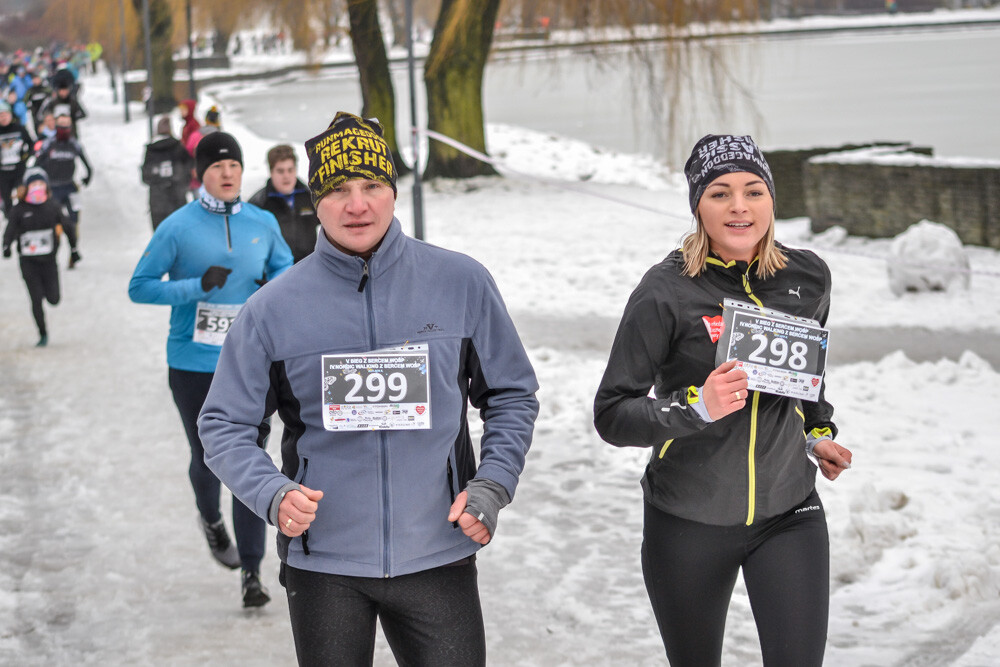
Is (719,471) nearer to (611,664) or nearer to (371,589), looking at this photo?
(371,589)

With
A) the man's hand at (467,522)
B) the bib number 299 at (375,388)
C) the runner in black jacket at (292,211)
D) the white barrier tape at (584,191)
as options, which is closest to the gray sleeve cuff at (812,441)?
the man's hand at (467,522)

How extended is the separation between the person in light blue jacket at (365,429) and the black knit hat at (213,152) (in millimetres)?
2227

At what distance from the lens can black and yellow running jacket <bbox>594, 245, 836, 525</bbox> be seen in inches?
122

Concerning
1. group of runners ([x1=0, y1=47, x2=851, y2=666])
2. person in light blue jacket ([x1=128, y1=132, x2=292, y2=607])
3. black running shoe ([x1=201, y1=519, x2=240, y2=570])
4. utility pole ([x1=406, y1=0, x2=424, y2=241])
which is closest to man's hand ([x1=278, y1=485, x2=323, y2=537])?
group of runners ([x1=0, y1=47, x2=851, y2=666])

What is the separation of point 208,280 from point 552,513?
2.18 m

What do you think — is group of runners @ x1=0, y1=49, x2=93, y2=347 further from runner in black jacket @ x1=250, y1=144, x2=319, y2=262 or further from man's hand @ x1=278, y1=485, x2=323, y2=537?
man's hand @ x1=278, y1=485, x2=323, y2=537

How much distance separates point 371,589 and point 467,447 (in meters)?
0.42

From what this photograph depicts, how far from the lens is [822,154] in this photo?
15.8 m

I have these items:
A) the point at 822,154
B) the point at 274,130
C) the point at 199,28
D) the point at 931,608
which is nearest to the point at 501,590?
the point at 931,608

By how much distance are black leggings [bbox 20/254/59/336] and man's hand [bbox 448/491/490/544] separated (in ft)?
26.8

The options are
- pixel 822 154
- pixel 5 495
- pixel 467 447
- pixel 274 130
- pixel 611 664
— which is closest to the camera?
pixel 467 447

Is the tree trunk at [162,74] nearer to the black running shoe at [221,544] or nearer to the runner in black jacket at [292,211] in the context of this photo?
the runner in black jacket at [292,211]

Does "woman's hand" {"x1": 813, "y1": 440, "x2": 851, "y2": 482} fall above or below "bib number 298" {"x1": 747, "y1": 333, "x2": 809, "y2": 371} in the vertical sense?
below

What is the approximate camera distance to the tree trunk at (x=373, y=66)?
19391mm
